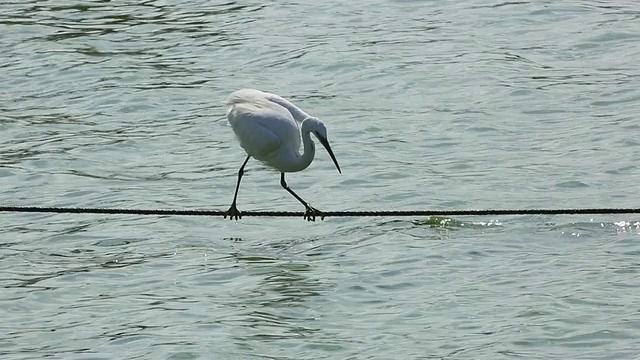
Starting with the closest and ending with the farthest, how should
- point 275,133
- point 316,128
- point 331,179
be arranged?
point 316,128 < point 275,133 < point 331,179

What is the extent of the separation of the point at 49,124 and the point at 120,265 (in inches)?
169

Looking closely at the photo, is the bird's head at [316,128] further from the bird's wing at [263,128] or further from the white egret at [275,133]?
the bird's wing at [263,128]

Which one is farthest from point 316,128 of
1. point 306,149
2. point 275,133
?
point 275,133

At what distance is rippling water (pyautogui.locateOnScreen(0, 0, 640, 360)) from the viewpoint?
8812 millimetres

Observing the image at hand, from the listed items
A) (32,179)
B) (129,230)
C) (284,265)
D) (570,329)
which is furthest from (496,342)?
(32,179)

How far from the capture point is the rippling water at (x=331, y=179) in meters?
8.81

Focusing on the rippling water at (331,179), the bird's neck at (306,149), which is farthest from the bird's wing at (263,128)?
the rippling water at (331,179)

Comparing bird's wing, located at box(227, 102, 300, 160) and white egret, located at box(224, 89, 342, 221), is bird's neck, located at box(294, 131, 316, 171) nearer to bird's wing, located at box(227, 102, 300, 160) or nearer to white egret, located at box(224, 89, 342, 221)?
white egret, located at box(224, 89, 342, 221)

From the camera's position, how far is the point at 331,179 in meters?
12.1

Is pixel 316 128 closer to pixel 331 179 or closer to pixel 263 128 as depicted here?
pixel 263 128

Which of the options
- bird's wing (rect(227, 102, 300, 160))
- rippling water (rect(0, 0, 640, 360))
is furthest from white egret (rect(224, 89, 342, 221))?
rippling water (rect(0, 0, 640, 360))

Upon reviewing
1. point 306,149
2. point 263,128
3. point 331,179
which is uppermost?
point 263,128

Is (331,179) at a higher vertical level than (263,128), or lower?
lower

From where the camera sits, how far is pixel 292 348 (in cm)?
850
